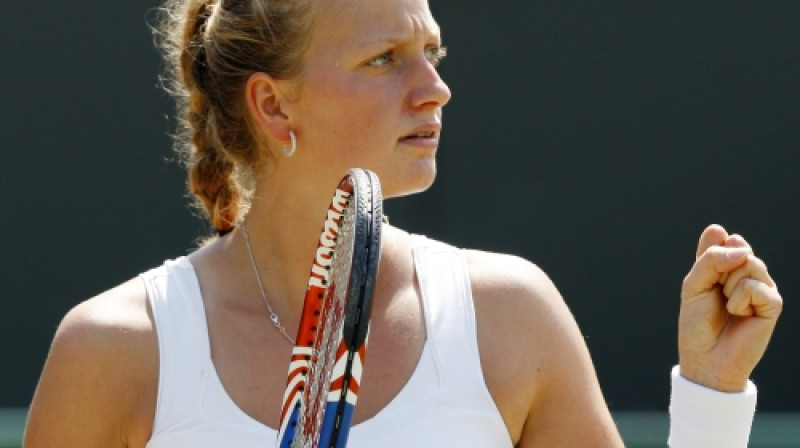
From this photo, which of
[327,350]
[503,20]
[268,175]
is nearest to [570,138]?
[503,20]

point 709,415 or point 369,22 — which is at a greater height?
point 369,22

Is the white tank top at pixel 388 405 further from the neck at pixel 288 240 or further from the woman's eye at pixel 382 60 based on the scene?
the woman's eye at pixel 382 60

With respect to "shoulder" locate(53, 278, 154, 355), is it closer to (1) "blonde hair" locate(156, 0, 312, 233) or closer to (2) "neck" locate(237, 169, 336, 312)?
(2) "neck" locate(237, 169, 336, 312)

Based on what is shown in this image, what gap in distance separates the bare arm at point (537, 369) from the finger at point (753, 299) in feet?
1.00

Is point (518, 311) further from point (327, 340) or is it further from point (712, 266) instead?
point (327, 340)

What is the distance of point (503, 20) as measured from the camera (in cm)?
418

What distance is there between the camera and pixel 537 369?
7.50ft

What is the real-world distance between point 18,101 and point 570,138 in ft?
4.92

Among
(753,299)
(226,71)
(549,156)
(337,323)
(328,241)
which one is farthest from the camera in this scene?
(549,156)

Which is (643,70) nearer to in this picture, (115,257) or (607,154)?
(607,154)

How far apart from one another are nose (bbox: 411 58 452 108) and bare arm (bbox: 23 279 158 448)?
523 mm

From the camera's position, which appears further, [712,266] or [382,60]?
[382,60]

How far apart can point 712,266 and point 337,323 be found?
0.61 m

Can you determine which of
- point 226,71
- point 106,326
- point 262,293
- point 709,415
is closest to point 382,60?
point 226,71
